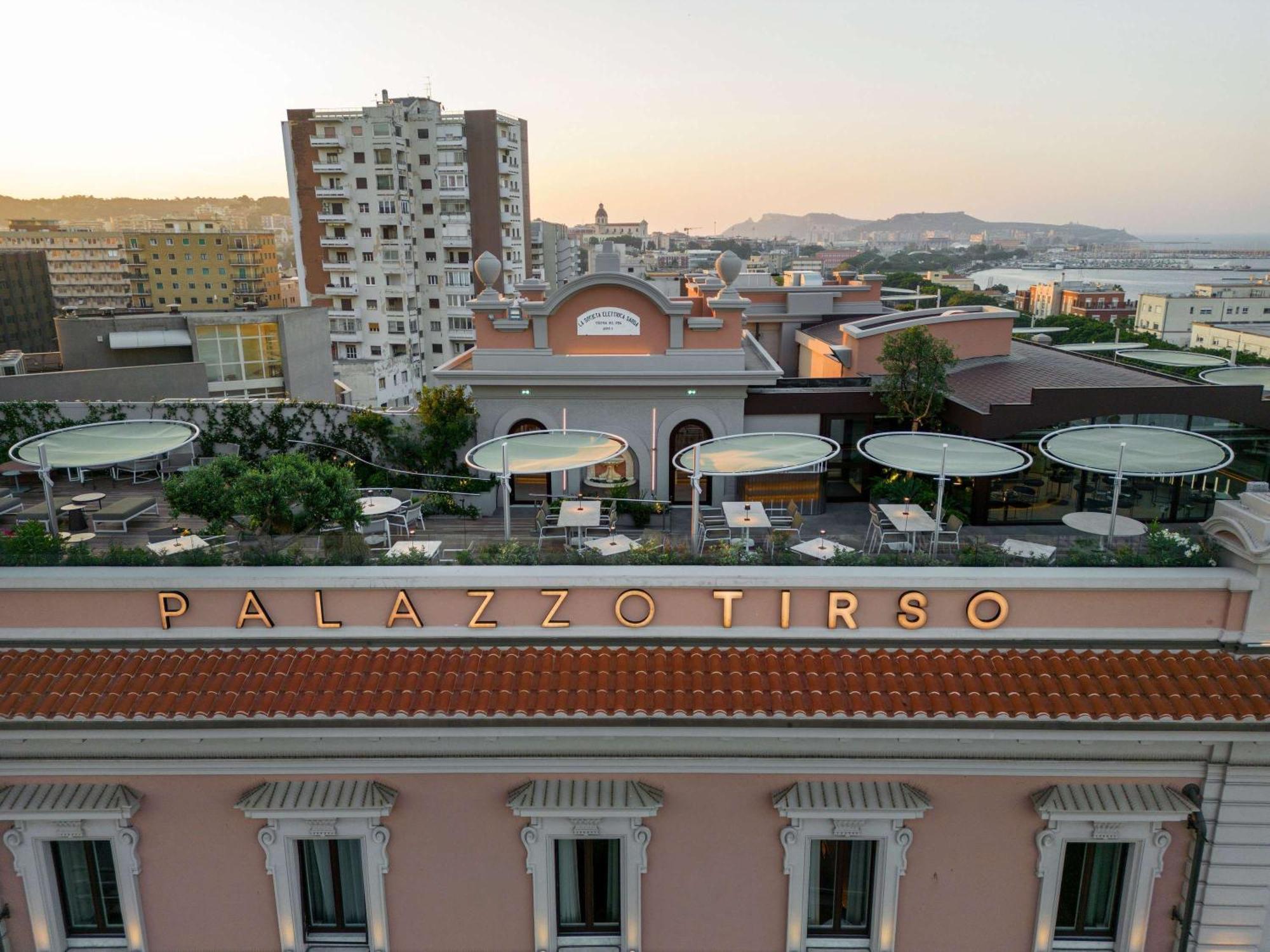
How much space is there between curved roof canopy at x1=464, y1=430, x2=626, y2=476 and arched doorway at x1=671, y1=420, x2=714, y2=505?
596 centimetres

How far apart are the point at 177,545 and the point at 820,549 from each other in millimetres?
8676

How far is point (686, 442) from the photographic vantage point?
68.7 ft

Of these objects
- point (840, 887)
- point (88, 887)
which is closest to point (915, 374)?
point (840, 887)

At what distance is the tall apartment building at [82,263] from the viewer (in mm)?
168750

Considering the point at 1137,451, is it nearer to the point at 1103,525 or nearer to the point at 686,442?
the point at 1103,525

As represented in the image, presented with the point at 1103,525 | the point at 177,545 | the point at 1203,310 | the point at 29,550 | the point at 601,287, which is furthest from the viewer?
the point at 1203,310

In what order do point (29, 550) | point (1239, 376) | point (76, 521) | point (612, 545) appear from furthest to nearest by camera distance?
1. point (1239, 376)
2. point (76, 521)
3. point (612, 545)
4. point (29, 550)

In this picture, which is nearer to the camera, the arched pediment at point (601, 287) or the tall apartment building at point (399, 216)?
the arched pediment at point (601, 287)

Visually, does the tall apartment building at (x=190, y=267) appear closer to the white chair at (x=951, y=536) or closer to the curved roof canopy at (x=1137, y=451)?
the curved roof canopy at (x=1137, y=451)

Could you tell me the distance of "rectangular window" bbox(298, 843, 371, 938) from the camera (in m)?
10.2

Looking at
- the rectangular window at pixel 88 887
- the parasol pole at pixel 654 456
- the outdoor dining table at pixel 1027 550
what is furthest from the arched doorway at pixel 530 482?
the outdoor dining table at pixel 1027 550

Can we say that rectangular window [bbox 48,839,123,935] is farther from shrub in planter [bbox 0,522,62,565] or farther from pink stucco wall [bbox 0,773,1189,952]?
shrub in planter [bbox 0,522,62,565]

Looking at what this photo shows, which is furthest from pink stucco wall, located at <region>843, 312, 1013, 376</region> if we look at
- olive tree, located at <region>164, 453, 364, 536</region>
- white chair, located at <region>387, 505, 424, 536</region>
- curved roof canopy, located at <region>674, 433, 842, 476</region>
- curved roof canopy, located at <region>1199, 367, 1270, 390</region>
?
olive tree, located at <region>164, 453, 364, 536</region>

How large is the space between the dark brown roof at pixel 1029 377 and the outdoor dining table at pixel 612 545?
11465 mm
